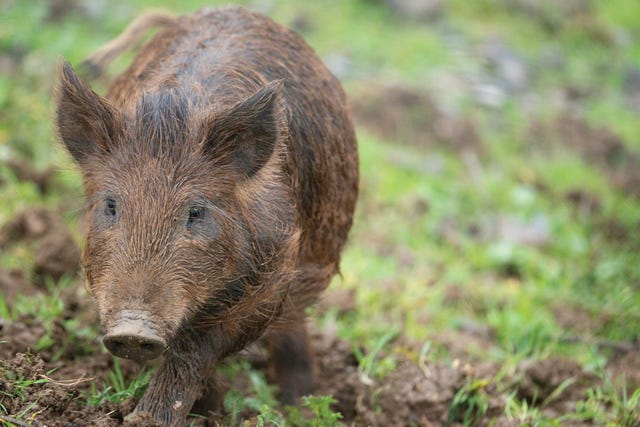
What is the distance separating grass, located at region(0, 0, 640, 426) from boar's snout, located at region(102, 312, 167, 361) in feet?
2.09

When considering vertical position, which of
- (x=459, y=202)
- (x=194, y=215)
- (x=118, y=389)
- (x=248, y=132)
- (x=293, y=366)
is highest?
(x=248, y=132)

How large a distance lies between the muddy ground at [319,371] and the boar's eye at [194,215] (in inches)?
29.8

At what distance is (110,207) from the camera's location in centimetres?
310

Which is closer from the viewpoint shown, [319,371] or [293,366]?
[293,366]

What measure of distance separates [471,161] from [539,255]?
2.03m

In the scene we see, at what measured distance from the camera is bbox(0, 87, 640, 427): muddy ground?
10.1 ft

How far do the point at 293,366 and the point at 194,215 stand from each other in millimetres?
1463

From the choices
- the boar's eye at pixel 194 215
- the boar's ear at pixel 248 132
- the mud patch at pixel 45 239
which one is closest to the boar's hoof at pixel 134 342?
the boar's eye at pixel 194 215

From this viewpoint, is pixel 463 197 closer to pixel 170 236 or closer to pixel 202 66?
pixel 202 66

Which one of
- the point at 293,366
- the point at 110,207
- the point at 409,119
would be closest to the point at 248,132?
the point at 110,207

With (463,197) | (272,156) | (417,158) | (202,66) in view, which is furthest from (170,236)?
(417,158)

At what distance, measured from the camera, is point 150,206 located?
3.03 meters

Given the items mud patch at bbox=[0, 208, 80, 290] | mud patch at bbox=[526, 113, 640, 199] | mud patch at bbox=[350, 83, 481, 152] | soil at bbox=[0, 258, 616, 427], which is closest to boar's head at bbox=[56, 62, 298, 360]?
soil at bbox=[0, 258, 616, 427]

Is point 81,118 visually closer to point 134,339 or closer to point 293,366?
point 134,339
